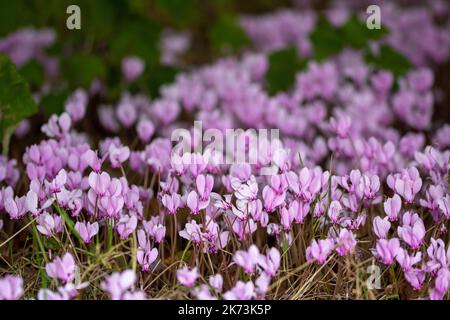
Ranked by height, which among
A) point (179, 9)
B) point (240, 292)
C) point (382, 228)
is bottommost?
point (240, 292)

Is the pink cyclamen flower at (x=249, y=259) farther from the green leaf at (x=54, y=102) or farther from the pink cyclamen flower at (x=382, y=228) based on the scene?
the green leaf at (x=54, y=102)

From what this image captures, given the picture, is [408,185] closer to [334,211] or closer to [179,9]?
[334,211]

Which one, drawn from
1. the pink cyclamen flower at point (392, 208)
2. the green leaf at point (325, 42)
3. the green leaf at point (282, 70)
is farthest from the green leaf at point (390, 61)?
the pink cyclamen flower at point (392, 208)

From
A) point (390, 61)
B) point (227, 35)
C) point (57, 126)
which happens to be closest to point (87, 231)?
point (57, 126)

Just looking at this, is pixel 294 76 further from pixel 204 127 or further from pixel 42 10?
pixel 42 10

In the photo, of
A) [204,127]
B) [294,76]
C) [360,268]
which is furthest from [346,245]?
[294,76]

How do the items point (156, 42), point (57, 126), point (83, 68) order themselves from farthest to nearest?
1. point (156, 42)
2. point (83, 68)
3. point (57, 126)

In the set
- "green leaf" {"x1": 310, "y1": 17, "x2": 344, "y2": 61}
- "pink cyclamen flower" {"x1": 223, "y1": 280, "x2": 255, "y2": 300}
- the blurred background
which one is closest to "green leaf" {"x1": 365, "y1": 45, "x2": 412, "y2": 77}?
the blurred background
